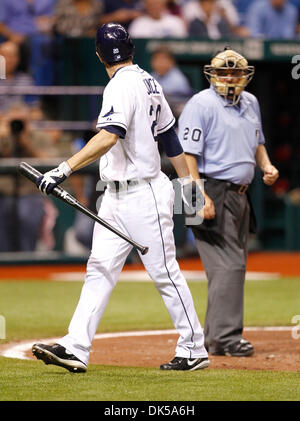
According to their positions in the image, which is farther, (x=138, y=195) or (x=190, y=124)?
(x=190, y=124)

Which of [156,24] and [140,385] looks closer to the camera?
[140,385]

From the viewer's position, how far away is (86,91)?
583 inches

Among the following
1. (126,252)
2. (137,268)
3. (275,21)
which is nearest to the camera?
(126,252)

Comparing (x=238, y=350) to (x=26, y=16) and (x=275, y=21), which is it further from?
(x=275, y=21)

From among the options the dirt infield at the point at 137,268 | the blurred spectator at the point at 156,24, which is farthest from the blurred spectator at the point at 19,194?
the blurred spectator at the point at 156,24

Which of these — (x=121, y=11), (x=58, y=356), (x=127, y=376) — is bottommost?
(x=127, y=376)

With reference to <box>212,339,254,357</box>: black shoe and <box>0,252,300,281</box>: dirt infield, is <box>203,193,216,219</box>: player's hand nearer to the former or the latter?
<box>212,339,254,357</box>: black shoe

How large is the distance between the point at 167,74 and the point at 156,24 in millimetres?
1667

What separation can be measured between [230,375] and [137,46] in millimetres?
10088


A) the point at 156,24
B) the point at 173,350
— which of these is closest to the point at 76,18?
the point at 156,24

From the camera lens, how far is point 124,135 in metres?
5.94

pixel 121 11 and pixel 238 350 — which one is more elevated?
pixel 121 11
